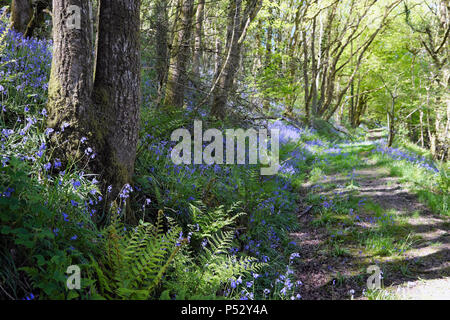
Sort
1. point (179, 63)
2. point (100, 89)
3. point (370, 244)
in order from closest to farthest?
point (100, 89) → point (370, 244) → point (179, 63)

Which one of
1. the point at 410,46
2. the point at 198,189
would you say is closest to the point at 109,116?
the point at 198,189

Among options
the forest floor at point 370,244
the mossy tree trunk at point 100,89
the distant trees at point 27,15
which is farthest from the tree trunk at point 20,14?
the forest floor at point 370,244

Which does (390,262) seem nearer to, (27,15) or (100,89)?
(100,89)

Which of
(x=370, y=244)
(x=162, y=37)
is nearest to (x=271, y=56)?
(x=162, y=37)

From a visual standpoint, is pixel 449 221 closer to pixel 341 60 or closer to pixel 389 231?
pixel 389 231

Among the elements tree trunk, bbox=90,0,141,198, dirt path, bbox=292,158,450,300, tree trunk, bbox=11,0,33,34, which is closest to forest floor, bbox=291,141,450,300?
dirt path, bbox=292,158,450,300

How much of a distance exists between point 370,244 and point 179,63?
16.9ft

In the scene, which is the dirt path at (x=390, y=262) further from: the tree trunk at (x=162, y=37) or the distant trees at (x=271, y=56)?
the tree trunk at (x=162, y=37)

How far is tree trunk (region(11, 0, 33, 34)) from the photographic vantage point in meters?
6.17

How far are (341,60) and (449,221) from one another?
75.8ft

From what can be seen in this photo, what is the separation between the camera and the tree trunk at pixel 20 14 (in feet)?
20.2

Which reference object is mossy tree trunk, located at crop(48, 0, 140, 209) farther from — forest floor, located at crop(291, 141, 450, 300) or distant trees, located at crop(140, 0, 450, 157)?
forest floor, located at crop(291, 141, 450, 300)

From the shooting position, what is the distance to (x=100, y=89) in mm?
3053

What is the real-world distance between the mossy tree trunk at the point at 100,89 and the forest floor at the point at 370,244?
2654 mm
